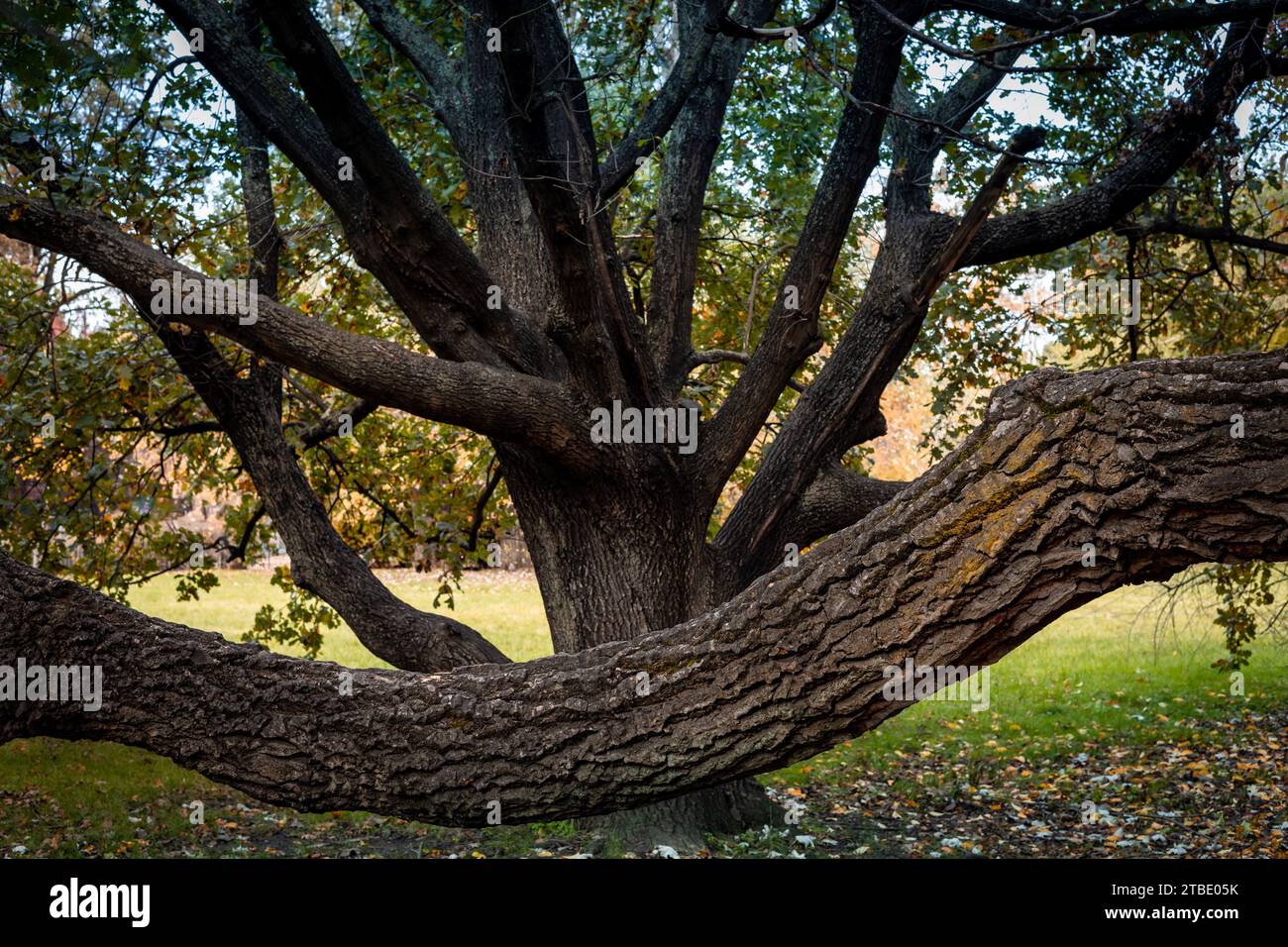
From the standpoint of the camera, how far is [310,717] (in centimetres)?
350

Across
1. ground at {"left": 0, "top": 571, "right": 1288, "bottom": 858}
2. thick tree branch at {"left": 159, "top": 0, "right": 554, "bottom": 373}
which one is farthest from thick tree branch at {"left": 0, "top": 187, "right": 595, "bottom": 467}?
ground at {"left": 0, "top": 571, "right": 1288, "bottom": 858}

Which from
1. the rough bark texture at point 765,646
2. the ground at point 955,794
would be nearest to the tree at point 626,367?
the rough bark texture at point 765,646

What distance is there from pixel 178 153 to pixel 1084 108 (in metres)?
5.81

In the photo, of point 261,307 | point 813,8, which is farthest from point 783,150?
point 261,307

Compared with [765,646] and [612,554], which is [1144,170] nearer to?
[612,554]

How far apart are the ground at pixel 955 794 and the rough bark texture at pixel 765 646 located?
3.68 metres

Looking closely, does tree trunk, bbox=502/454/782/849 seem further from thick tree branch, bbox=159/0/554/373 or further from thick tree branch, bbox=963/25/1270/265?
thick tree branch, bbox=963/25/1270/265

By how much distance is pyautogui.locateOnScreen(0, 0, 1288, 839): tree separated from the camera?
3021mm

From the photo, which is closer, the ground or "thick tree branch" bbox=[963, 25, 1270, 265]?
"thick tree branch" bbox=[963, 25, 1270, 265]

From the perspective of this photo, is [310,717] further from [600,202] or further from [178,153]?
[178,153]

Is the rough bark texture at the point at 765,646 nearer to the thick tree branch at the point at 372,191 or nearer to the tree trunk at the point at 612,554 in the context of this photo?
the thick tree branch at the point at 372,191

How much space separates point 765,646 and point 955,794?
19.7 feet

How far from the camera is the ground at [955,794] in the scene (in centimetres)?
728

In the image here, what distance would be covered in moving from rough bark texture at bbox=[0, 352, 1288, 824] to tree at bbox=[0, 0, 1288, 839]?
0.01 m
